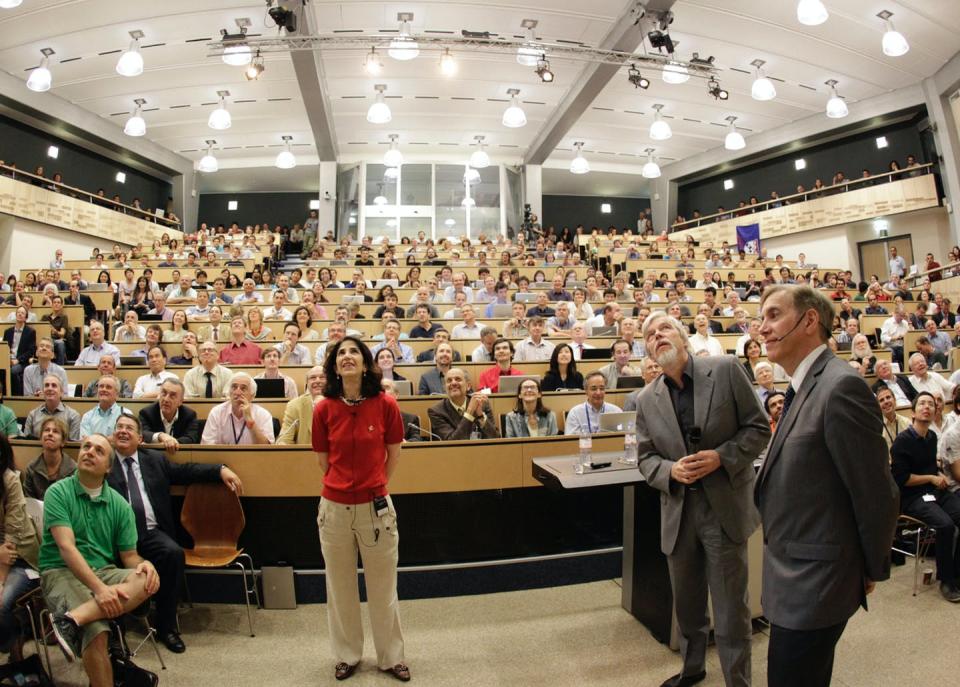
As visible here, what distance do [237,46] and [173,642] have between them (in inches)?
306

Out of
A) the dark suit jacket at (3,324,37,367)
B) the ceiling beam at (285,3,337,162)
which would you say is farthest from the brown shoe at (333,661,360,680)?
the ceiling beam at (285,3,337,162)

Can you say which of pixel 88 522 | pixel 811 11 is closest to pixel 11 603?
pixel 88 522

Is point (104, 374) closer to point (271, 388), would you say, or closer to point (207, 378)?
point (207, 378)

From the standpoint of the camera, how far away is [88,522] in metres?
2.13

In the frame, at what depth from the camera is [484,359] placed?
4.95 metres

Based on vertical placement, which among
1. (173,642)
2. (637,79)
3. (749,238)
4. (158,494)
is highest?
(637,79)

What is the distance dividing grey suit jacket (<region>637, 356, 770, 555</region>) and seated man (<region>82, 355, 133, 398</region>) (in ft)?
12.9

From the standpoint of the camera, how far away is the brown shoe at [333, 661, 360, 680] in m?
2.07

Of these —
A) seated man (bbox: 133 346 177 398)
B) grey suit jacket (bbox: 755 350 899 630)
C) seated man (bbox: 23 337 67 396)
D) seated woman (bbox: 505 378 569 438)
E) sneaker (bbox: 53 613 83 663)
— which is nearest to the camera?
grey suit jacket (bbox: 755 350 899 630)

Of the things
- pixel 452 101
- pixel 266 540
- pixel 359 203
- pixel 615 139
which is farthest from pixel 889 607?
pixel 359 203

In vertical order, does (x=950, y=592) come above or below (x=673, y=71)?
below

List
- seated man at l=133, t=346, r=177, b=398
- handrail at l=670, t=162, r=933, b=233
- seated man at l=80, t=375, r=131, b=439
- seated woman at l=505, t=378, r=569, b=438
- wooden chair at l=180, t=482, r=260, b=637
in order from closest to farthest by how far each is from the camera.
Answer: wooden chair at l=180, t=482, r=260, b=637 < seated man at l=80, t=375, r=131, b=439 < seated woman at l=505, t=378, r=569, b=438 < seated man at l=133, t=346, r=177, b=398 < handrail at l=670, t=162, r=933, b=233

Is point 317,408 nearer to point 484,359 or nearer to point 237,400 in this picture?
point 237,400

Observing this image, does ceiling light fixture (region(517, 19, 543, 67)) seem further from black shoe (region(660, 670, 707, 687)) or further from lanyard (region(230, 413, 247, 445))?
black shoe (region(660, 670, 707, 687))
